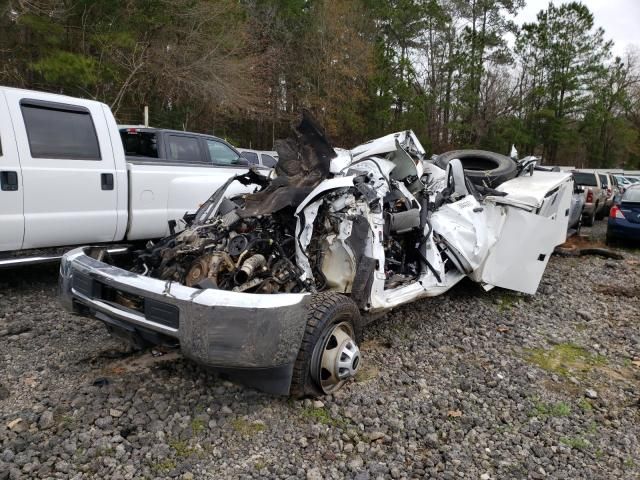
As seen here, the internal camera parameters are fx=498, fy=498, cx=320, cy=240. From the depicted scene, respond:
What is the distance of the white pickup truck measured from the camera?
4387 millimetres

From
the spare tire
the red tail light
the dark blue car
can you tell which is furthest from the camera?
the red tail light

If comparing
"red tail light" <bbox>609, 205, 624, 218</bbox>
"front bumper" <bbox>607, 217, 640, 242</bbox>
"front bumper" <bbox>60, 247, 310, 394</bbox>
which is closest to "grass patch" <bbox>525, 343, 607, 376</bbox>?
"front bumper" <bbox>60, 247, 310, 394</bbox>

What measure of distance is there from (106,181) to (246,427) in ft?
10.5

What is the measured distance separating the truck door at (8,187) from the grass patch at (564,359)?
15.0 feet

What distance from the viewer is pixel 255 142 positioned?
27.4m

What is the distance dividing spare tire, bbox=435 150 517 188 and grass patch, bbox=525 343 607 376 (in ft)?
7.73

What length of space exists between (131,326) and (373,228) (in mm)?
1749

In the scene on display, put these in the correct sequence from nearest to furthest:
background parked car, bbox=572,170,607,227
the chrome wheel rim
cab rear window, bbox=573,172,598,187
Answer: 1. the chrome wheel rim
2. background parked car, bbox=572,170,607,227
3. cab rear window, bbox=573,172,598,187

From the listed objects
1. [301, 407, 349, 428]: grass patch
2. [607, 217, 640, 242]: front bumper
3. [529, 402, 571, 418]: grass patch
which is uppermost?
[607, 217, 640, 242]: front bumper

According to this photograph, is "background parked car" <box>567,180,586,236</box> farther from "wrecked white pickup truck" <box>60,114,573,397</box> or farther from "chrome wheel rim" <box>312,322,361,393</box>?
"chrome wheel rim" <box>312,322,361,393</box>

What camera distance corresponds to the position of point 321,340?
9.88 feet

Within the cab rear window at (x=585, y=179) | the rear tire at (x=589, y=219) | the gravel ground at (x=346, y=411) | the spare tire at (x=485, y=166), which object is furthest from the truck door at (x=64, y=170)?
the cab rear window at (x=585, y=179)

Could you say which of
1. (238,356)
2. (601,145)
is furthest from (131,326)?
(601,145)

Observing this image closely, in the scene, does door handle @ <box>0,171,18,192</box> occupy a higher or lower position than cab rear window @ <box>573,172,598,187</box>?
higher
